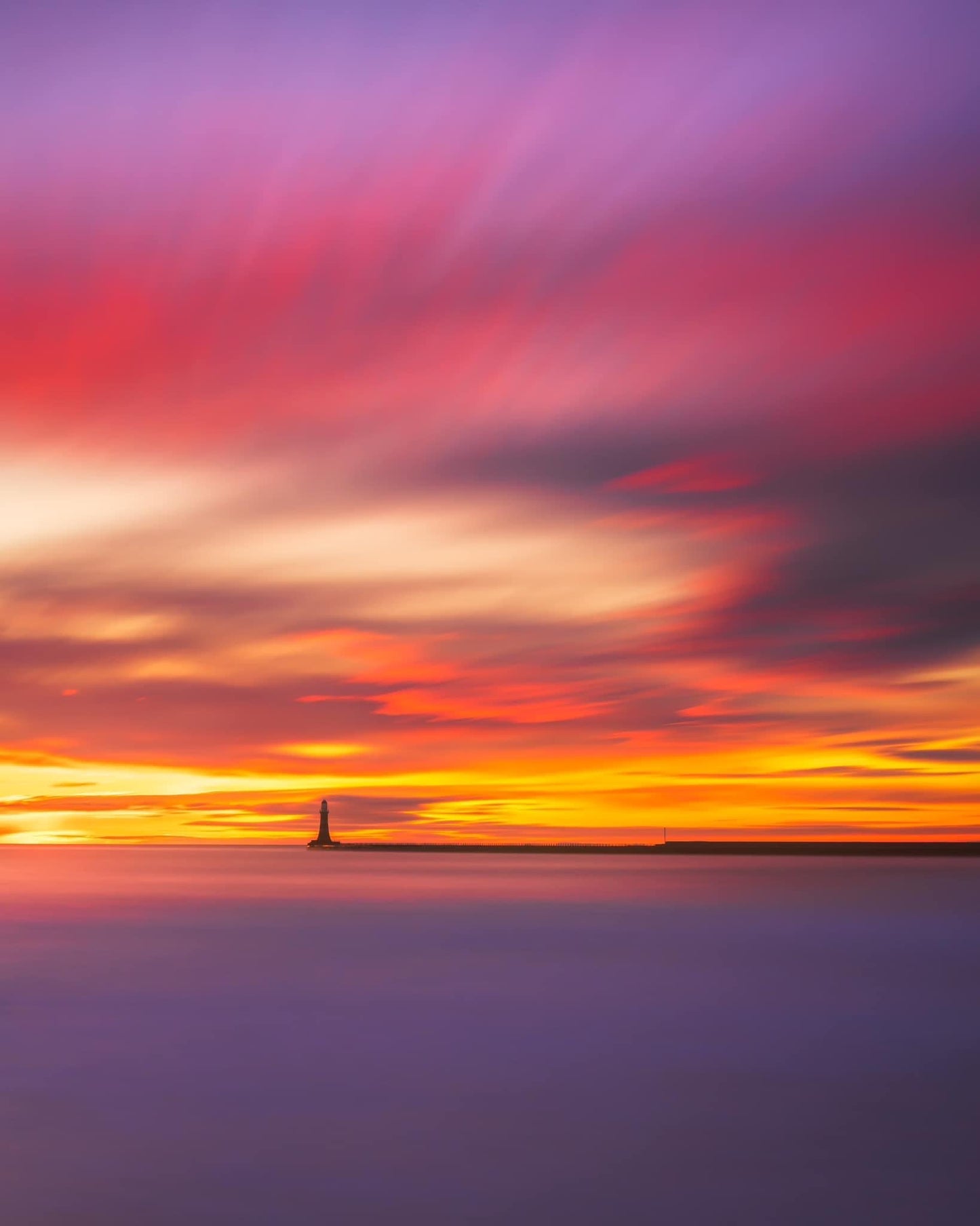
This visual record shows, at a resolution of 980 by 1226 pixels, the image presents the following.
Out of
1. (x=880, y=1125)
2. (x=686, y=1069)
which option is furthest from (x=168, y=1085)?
(x=880, y=1125)

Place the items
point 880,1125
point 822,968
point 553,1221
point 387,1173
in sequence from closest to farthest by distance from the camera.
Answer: point 553,1221, point 387,1173, point 880,1125, point 822,968

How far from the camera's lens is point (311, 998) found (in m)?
32.4

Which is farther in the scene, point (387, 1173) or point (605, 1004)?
point (605, 1004)

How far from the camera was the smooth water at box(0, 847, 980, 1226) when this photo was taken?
14648 mm

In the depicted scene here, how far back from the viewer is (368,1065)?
2261 centimetres

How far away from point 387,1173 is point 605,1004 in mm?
17036

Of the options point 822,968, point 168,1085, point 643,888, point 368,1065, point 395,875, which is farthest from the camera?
point 395,875

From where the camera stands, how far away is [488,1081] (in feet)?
69.6

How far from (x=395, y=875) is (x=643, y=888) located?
44.0m

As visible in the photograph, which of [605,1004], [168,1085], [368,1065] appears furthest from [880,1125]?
[605,1004]

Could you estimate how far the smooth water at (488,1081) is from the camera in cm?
1465

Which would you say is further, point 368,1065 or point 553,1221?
point 368,1065

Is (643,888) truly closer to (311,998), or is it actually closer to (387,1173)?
(311,998)

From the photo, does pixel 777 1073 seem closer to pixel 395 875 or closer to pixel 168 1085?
pixel 168 1085
